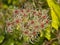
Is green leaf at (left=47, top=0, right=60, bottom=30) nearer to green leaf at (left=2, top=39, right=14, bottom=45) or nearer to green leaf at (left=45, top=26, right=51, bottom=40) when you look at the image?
green leaf at (left=45, top=26, right=51, bottom=40)

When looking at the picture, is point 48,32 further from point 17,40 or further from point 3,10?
point 3,10

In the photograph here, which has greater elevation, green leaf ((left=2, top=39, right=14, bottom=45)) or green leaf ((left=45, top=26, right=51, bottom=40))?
green leaf ((left=45, top=26, right=51, bottom=40))

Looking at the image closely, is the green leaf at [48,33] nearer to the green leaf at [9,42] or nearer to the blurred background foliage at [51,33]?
the blurred background foliage at [51,33]

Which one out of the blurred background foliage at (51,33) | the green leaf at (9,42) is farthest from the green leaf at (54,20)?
the green leaf at (9,42)

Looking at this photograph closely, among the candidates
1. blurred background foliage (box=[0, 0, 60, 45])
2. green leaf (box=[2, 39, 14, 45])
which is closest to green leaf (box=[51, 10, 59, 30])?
blurred background foliage (box=[0, 0, 60, 45])

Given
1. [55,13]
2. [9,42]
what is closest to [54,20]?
[55,13]

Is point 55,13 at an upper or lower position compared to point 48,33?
upper

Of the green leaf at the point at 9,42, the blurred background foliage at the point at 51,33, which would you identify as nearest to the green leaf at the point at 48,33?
the blurred background foliage at the point at 51,33

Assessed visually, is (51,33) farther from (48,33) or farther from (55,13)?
(55,13)

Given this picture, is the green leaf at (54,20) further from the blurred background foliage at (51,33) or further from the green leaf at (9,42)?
the green leaf at (9,42)

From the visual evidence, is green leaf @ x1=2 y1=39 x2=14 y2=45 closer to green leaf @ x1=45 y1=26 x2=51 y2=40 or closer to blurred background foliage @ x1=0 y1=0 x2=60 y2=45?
blurred background foliage @ x1=0 y1=0 x2=60 y2=45

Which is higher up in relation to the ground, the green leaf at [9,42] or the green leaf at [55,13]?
the green leaf at [55,13]

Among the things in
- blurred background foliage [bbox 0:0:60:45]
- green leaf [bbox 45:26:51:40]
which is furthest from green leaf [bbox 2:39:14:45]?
green leaf [bbox 45:26:51:40]
